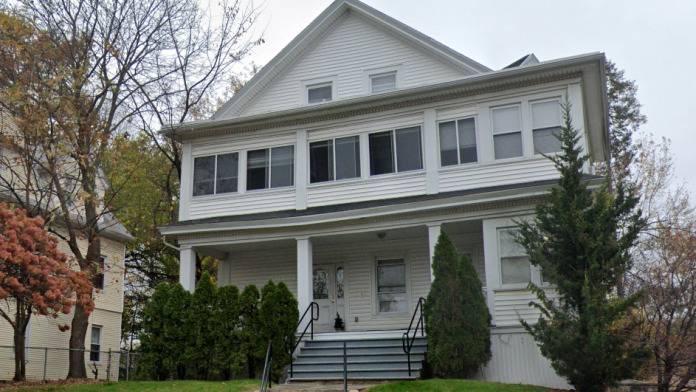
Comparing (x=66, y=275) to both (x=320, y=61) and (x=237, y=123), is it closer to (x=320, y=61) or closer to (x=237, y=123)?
(x=237, y=123)

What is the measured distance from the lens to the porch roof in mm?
16109

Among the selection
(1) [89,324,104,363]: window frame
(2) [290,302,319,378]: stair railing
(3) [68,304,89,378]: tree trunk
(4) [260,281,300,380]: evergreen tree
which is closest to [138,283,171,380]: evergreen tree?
(4) [260,281,300,380]: evergreen tree

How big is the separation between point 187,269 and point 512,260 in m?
8.38

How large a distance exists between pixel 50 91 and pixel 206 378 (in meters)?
8.01

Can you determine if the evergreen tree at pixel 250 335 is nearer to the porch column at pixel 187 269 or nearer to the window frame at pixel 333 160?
the porch column at pixel 187 269

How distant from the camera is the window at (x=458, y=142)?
57.5 feet

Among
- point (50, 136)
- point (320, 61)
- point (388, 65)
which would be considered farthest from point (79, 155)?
point (388, 65)

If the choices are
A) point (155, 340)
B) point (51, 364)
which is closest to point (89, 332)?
point (51, 364)

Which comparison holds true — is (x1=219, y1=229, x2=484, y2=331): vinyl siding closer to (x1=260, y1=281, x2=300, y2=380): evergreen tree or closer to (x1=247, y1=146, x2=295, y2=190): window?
(x1=247, y1=146, x2=295, y2=190): window

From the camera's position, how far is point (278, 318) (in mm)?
15977

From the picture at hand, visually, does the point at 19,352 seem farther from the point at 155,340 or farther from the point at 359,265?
the point at 359,265

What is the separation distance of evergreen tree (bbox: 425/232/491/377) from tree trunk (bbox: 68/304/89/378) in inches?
389

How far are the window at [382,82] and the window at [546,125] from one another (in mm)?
4307

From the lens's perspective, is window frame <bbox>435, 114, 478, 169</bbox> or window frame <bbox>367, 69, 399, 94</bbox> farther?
window frame <bbox>367, 69, 399, 94</bbox>
